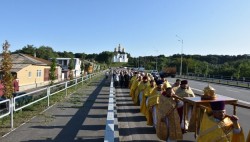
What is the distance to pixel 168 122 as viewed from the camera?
798 centimetres

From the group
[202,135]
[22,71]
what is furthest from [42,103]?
[22,71]

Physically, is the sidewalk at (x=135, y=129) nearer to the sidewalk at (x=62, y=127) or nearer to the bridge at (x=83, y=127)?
the bridge at (x=83, y=127)

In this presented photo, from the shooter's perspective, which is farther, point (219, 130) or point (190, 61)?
point (190, 61)

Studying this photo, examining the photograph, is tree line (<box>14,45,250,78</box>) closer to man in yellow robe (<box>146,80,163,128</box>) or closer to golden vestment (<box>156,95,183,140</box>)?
man in yellow robe (<box>146,80,163,128</box>)

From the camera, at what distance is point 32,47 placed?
126750 millimetres

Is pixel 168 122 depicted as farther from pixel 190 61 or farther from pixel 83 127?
pixel 190 61

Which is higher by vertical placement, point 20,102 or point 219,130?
point 219,130

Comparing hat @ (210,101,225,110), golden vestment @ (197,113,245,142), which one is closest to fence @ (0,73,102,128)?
golden vestment @ (197,113,245,142)

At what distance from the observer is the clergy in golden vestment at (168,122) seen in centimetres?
788

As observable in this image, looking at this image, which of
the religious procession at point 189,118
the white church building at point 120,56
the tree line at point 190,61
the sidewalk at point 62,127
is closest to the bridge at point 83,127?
the sidewalk at point 62,127

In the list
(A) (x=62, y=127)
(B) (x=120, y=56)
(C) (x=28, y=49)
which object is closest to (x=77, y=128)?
(A) (x=62, y=127)

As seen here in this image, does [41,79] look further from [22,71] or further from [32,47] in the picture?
[32,47]

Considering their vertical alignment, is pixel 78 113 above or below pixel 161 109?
below

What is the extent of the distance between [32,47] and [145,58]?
210 feet
